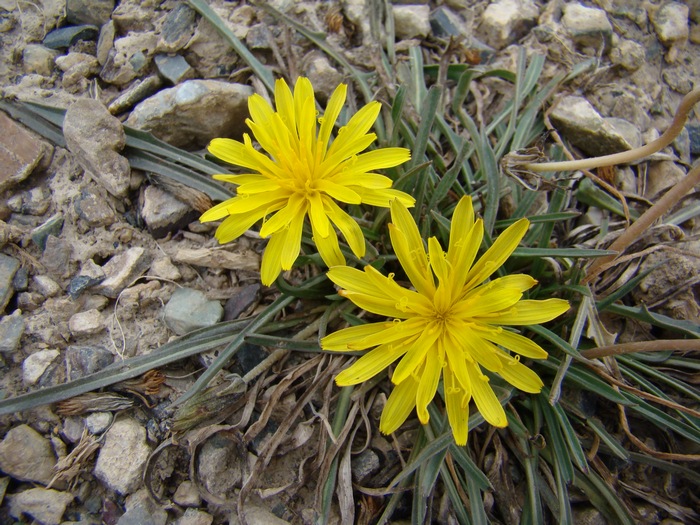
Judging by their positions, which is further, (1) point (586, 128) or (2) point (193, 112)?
(1) point (586, 128)

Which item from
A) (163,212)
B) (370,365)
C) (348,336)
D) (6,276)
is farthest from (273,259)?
(6,276)

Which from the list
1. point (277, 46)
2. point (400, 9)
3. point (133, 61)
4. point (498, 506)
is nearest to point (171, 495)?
point (498, 506)

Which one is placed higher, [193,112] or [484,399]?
[193,112]

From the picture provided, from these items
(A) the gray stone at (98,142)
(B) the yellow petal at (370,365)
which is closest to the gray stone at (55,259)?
(A) the gray stone at (98,142)

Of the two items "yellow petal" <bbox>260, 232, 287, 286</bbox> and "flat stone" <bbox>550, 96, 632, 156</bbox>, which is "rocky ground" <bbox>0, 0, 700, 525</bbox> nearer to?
"flat stone" <bbox>550, 96, 632, 156</bbox>

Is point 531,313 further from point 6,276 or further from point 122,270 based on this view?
point 6,276

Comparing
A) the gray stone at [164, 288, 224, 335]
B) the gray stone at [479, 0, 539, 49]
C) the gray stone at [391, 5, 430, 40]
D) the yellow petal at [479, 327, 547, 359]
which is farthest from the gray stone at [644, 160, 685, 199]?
the gray stone at [164, 288, 224, 335]

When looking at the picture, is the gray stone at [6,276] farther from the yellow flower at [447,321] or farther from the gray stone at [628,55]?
the gray stone at [628,55]
